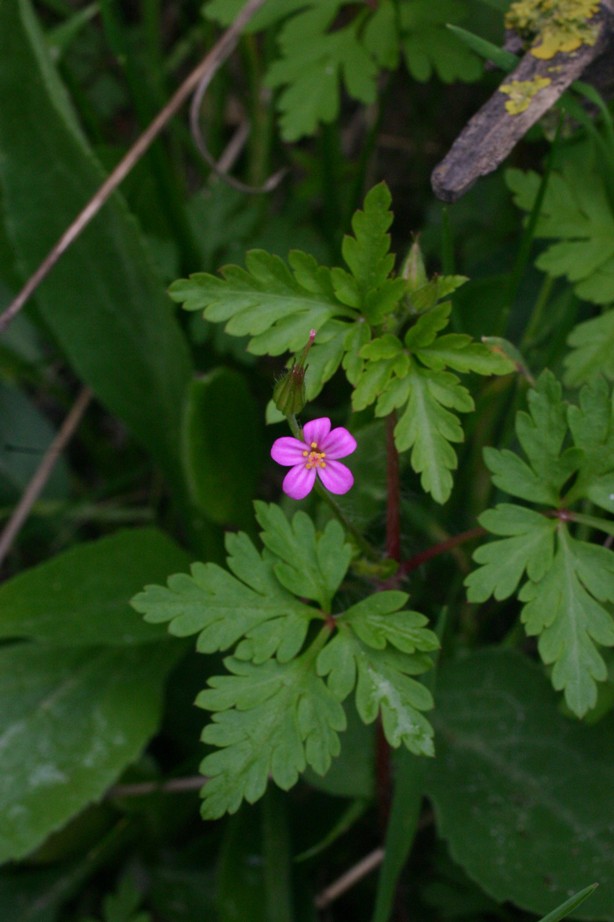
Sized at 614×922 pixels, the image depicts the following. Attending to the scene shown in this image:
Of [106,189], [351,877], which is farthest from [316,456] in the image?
[351,877]

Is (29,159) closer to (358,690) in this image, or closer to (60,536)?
(60,536)

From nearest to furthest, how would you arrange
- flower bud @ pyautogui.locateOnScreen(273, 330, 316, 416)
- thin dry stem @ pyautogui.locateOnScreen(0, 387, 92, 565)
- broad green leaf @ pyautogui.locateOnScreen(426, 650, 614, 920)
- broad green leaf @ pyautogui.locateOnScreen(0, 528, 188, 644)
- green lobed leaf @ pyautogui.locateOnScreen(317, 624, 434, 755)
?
flower bud @ pyautogui.locateOnScreen(273, 330, 316, 416), green lobed leaf @ pyautogui.locateOnScreen(317, 624, 434, 755), broad green leaf @ pyautogui.locateOnScreen(426, 650, 614, 920), broad green leaf @ pyautogui.locateOnScreen(0, 528, 188, 644), thin dry stem @ pyautogui.locateOnScreen(0, 387, 92, 565)

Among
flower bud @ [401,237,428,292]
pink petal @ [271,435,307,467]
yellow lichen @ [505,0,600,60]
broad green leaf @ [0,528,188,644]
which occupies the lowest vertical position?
broad green leaf @ [0,528,188,644]

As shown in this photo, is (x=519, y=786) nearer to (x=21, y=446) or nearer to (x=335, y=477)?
(x=335, y=477)

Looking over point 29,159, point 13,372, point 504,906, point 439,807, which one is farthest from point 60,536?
point 504,906

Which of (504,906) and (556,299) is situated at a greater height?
(556,299)

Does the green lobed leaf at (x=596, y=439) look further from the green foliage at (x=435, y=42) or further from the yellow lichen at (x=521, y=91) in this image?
the green foliage at (x=435, y=42)

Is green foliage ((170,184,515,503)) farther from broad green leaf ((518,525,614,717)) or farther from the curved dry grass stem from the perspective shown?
the curved dry grass stem

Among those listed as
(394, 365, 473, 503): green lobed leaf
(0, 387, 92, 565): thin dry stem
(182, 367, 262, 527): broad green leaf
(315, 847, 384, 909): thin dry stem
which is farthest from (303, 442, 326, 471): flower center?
(0, 387, 92, 565): thin dry stem
